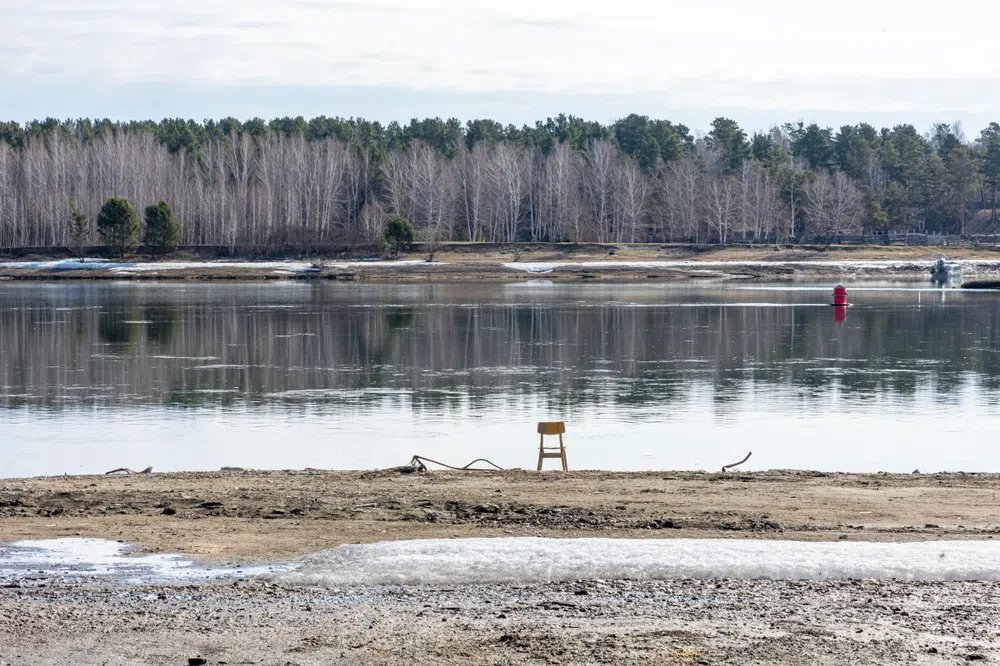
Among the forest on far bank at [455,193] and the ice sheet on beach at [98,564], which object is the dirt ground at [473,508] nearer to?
the ice sheet on beach at [98,564]

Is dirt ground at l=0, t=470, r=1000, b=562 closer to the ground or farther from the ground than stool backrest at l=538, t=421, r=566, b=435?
closer to the ground

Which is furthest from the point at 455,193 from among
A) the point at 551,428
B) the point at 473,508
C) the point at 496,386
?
the point at 473,508

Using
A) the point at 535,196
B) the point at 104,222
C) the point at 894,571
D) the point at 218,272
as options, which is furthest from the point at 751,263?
the point at 894,571

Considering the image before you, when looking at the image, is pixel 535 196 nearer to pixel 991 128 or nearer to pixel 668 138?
pixel 668 138

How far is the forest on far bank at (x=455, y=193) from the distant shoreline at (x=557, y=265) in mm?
8624

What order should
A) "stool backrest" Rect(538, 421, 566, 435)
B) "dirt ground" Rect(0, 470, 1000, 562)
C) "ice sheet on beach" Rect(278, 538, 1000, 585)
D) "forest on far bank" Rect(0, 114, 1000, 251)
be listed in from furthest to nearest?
"forest on far bank" Rect(0, 114, 1000, 251) → "stool backrest" Rect(538, 421, 566, 435) → "dirt ground" Rect(0, 470, 1000, 562) → "ice sheet on beach" Rect(278, 538, 1000, 585)

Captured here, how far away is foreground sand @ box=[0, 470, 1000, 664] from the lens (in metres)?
8.52

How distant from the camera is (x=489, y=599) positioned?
9812 millimetres

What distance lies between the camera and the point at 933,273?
9631cm

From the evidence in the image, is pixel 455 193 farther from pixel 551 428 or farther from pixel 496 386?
pixel 551 428

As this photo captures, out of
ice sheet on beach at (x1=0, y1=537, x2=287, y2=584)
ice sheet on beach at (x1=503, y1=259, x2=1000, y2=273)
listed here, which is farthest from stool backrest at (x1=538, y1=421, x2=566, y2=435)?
ice sheet on beach at (x1=503, y1=259, x2=1000, y2=273)

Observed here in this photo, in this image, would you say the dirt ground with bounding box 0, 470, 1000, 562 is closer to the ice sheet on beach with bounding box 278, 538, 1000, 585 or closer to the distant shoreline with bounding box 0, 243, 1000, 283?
the ice sheet on beach with bounding box 278, 538, 1000, 585

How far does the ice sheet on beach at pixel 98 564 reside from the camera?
10.7 m

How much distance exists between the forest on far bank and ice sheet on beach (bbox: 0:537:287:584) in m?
108
